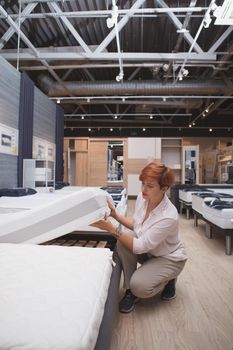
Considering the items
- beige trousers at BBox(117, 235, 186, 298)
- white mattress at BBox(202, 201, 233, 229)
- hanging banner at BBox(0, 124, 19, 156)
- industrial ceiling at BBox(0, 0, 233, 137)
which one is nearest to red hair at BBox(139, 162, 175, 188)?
beige trousers at BBox(117, 235, 186, 298)

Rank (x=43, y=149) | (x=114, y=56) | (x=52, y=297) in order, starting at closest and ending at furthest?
(x=52, y=297)
(x=114, y=56)
(x=43, y=149)

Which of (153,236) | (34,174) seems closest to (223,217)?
(153,236)

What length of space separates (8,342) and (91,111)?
9.82 m

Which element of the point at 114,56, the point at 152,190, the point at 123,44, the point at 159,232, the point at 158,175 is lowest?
the point at 159,232

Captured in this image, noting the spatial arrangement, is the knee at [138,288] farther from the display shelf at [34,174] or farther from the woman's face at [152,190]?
the display shelf at [34,174]

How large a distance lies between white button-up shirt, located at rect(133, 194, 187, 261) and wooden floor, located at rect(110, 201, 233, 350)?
15.1 inches

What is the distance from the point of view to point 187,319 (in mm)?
1804

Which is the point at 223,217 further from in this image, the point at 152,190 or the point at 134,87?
the point at 134,87

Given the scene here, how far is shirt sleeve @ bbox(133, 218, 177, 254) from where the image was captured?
176 cm

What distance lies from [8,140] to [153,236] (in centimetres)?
330

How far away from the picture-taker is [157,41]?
5.39m

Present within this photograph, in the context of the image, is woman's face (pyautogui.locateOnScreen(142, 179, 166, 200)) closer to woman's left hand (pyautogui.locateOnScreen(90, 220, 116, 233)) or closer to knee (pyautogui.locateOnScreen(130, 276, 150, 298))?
woman's left hand (pyautogui.locateOnScreen(90, 220, 116, 233))

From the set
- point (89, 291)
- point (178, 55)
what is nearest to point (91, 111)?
point (178, 55)

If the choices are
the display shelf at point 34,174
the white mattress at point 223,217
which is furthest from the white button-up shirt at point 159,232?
the display shelf at point 34,174
